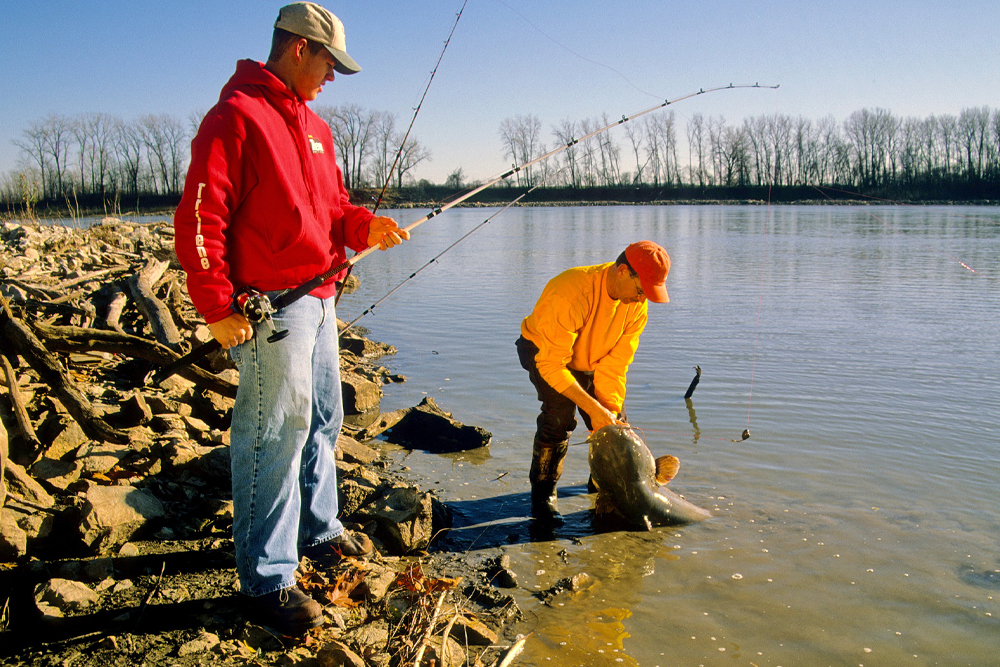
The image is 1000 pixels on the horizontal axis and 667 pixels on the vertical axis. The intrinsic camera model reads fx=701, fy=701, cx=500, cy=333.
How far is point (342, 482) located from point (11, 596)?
1697 millimetres

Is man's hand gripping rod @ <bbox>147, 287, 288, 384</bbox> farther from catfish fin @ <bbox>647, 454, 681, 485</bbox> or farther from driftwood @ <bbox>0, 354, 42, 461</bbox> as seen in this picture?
catfish fin @ <bbox>647, 454, 681, 485</bbox>

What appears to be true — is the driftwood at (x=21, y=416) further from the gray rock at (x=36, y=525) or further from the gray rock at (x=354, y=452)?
the gray rock at (x=354, y=452)

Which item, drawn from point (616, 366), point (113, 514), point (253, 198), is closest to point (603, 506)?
point (616, 366)

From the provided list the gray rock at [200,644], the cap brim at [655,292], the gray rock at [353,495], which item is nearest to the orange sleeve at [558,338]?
→ the cap brim at [655,292]

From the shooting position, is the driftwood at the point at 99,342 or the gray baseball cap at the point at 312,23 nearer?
the gray baseball cap at the point at 312,23

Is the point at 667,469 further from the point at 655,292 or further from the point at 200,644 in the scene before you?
the point at 200,644

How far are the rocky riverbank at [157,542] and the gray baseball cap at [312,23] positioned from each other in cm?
202

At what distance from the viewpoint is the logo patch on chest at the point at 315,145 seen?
2.53 m

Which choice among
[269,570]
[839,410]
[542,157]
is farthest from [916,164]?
[269,570]

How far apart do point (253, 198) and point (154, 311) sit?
3.73 metres

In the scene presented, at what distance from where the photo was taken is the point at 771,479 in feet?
16.7

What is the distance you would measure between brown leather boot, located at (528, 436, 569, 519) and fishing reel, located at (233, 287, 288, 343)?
2328 mm

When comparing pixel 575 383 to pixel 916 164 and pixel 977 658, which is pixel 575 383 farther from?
pixel 916 164

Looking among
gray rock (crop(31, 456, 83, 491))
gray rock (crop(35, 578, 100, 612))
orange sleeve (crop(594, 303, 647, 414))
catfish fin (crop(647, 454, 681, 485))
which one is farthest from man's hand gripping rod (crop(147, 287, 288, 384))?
catfish fin (crop(647, 454, 681, 485))
